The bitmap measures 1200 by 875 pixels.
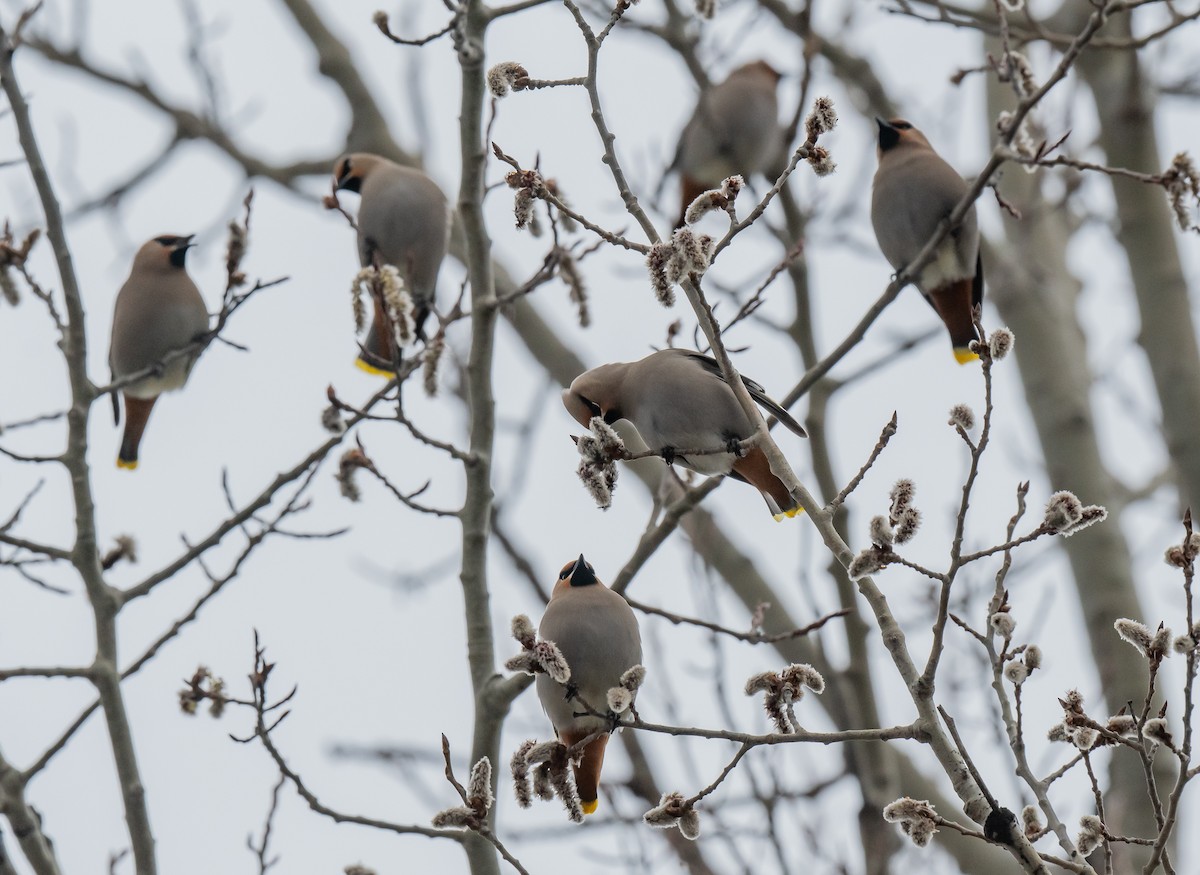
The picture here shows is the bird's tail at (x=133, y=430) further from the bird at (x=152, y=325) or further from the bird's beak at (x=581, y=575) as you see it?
the bird's beak at (x=581, y=575)

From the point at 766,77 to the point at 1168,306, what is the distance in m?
2.35

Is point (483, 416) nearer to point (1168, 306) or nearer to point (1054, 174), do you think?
point (1168, 306)

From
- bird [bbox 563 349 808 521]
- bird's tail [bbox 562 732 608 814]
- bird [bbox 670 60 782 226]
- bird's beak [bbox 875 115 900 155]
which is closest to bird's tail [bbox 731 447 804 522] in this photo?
bird [bbox 563 349 808 521]

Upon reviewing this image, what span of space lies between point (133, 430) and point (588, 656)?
3323 mm

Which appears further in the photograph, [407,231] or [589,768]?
[407,231]

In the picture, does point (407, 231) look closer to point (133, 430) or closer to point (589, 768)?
point (133, 430)

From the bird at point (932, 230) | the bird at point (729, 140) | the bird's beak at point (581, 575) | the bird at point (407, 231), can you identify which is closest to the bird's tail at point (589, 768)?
the bird's beak at point (581, 575)

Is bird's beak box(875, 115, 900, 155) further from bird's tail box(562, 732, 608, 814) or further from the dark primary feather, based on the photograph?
bird's tail box(562, 732, 608, 814)

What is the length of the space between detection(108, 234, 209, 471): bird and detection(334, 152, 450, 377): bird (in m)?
0.74

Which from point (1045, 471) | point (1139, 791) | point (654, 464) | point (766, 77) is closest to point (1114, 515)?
point (1045, 471)

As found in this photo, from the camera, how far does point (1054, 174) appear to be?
27.7 ft

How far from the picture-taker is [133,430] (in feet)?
20.9

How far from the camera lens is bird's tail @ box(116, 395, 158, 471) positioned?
6.34 meters

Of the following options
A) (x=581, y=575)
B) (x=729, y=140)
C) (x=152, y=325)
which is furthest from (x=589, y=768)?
(x=729, y=140)
